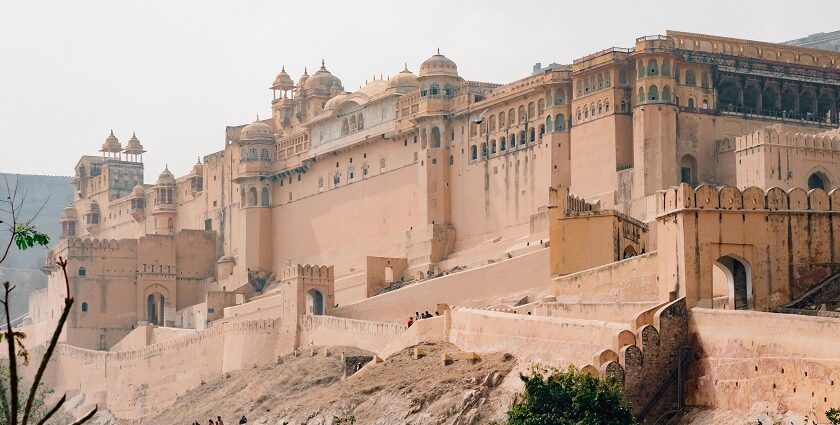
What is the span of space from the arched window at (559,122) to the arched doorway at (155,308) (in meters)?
22.7

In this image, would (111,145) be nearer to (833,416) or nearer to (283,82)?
(283,82)

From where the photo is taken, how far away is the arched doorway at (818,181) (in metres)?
39.9

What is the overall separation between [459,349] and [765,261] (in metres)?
7.82

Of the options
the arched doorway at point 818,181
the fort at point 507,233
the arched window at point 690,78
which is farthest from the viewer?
the arched window at point 690,78

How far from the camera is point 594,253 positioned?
33.2 m

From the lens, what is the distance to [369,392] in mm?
30312

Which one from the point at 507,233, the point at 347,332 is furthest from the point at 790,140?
the point at 347,332

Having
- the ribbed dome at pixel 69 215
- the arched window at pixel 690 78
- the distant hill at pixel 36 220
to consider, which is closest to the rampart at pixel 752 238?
the arched window at pixel 690 78

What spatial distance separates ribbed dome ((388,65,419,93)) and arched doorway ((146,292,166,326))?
14.2m

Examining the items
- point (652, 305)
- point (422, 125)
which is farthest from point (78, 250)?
point (652, 305)

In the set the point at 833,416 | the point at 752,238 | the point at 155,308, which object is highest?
the point at 752,238

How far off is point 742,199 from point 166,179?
51922 mm

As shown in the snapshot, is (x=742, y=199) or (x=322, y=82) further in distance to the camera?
(x=322, y=82)

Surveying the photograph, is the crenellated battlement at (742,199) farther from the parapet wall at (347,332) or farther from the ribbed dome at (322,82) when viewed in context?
the ribbed dome at (322,82)
